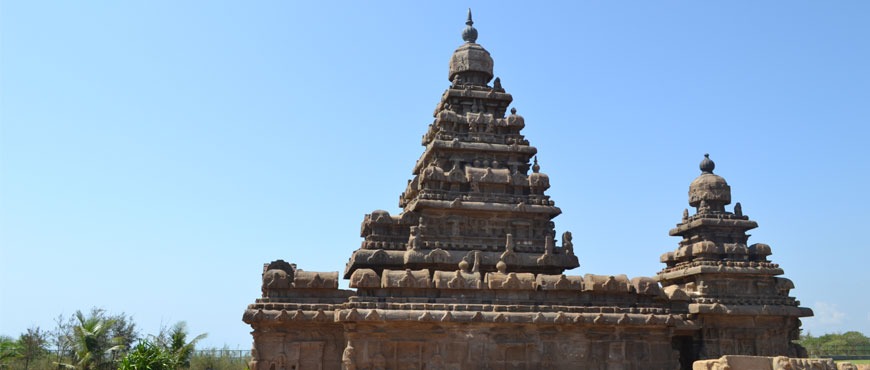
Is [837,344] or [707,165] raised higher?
[707,165]

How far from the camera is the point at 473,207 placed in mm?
29250

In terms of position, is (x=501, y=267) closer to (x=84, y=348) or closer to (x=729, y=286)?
(x=729, y=286)

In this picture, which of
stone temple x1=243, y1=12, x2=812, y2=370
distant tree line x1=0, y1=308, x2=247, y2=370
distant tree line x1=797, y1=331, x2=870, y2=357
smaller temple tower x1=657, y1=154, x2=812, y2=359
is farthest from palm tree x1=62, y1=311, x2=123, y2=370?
distant tree line x1=797, y1=331, x2=870, y2=357

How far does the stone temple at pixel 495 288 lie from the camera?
2406 cm

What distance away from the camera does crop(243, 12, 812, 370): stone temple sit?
24062 millimetres

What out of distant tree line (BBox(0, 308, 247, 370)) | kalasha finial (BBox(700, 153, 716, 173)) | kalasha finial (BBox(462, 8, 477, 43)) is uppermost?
kalasha finial (BBox(462, 8, 477, 43))

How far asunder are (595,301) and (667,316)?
264cm

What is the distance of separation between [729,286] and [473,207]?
38.9 ft

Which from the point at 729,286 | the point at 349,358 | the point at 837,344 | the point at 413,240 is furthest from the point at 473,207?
the point at 837,344

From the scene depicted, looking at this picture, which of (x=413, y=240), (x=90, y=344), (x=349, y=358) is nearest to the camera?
(x=349, y=358)

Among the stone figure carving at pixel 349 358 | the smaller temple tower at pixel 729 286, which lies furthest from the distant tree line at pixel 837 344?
the stone figure carving at pixel 349 358

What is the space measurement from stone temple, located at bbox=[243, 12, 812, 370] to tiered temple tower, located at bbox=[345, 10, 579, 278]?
57 mm

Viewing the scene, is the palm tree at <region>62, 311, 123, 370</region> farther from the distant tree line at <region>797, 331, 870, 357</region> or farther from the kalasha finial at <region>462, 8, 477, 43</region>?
the distant tree line at <region>797, 331, 870, 357</region>

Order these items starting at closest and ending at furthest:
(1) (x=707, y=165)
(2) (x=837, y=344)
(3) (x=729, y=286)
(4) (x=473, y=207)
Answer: (4) (x=473, y=207)
(3) (x=729, y=286)
(1) (x=707, y=165)
(2) (x=837, y=344)
